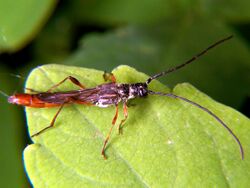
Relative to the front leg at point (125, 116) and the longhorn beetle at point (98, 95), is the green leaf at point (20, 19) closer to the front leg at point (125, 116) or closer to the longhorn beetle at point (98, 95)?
the longhorn beetle at point (98, 95)

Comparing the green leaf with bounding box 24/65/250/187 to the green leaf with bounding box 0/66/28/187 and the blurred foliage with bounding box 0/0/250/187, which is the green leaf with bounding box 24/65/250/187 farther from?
the green leaf with bounding box 0/66/28/187

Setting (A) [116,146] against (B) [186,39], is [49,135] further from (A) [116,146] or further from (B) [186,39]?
(B) [186,39]

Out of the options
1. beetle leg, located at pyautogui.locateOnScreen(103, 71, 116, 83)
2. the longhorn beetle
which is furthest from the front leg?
beetle leg, located at pyautogui.locateOnScreen(103, 71, 116, 83)

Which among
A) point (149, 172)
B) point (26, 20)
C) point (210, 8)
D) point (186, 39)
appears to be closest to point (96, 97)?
point (149, 172)

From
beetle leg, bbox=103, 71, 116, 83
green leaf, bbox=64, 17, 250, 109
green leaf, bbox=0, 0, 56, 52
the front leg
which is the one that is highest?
green leaf, bbox=0, 0, 56, 52

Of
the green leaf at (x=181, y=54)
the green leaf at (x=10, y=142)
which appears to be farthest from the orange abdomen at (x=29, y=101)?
the green leaf at (x=181, y=54)

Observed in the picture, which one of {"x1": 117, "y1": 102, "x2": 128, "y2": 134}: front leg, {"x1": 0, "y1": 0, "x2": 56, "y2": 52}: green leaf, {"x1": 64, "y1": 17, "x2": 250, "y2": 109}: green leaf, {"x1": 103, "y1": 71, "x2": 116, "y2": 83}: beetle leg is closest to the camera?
{"x1": 117, "y1": 102, "x2": 128, "y2": 134}: front leg
